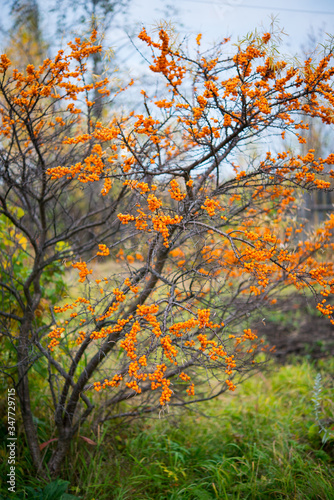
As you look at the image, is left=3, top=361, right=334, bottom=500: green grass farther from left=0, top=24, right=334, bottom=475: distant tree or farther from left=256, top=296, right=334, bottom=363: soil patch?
left=256, top=296, right=334, bottom=363: soil patch

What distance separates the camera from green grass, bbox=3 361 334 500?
2.41 metres

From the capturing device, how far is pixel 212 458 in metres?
2.86

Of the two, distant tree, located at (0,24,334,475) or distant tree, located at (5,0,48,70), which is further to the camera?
distant tree, located at (5,0,48,70)

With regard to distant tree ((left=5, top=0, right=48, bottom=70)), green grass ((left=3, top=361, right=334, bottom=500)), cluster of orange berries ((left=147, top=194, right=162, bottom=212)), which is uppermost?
distant tree ((left=5, top=0, right=48, bottom=70))

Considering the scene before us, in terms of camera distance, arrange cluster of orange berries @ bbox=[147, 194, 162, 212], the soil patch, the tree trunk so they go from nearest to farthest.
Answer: cluster of orange berries @ bbox=[147, 194, 162, 212], the tree trunk, the soil patch

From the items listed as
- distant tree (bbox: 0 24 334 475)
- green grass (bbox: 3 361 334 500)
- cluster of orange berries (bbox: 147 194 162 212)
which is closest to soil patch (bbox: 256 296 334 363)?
green grass (bbox: 3 361 334 500)

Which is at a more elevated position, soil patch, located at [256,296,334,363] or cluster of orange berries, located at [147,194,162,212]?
soil patch, located at [256,296,334,363]

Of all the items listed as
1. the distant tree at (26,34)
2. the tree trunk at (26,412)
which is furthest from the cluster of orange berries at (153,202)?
the distant tree at (26,34)

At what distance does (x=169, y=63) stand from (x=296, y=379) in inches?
145

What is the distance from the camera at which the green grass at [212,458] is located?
95.0 inches

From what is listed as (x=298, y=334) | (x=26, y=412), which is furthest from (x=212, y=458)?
(x=298, y=334)

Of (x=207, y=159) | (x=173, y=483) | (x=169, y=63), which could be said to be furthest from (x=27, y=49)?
(x=173, y=483)

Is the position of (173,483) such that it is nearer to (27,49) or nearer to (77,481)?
(77,481)

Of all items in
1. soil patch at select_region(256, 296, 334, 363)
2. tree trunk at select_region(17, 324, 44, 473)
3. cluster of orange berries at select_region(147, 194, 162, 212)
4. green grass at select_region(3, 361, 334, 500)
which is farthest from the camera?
soil patch at select_region(256, 296, 334, 363)
